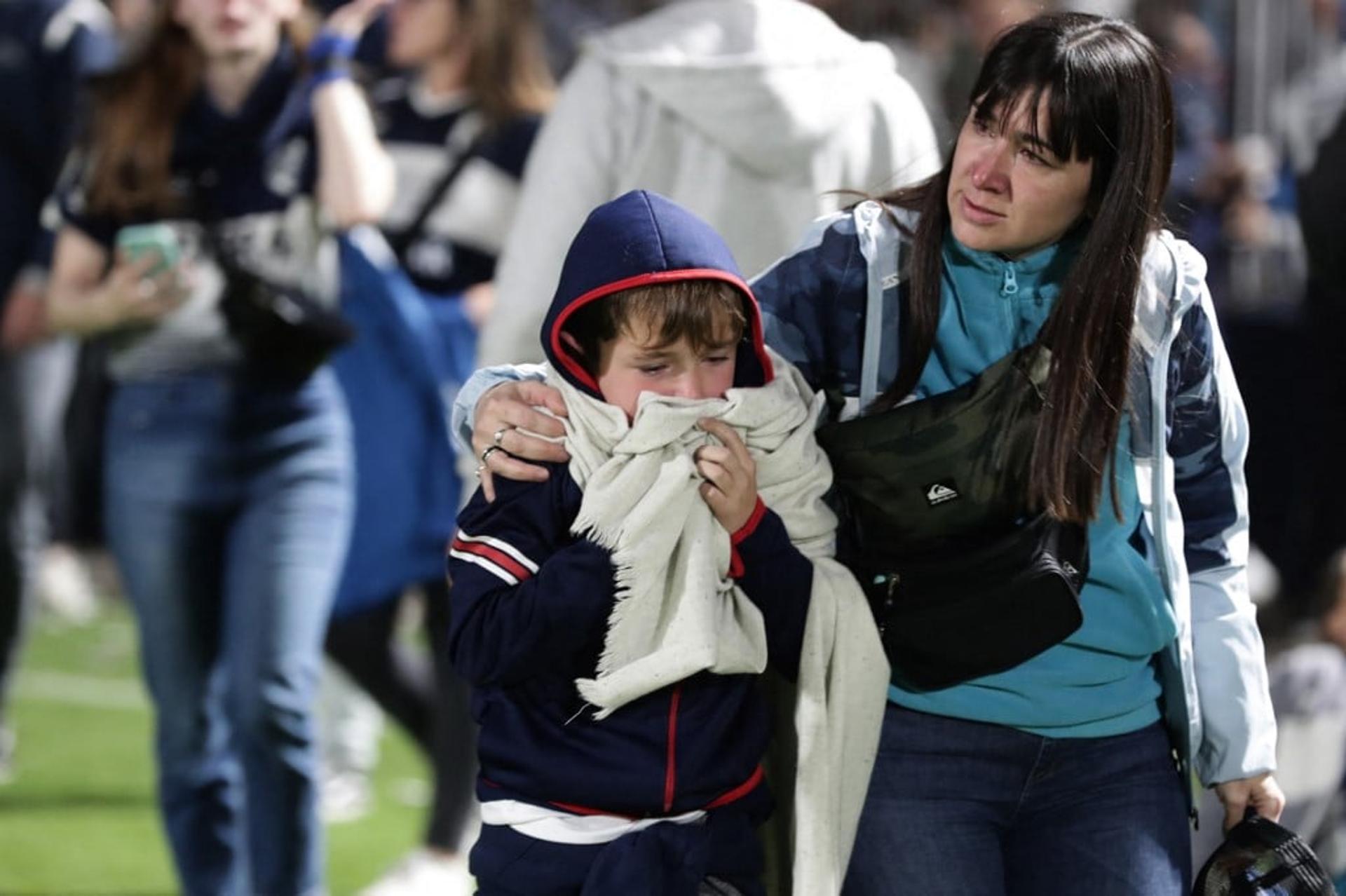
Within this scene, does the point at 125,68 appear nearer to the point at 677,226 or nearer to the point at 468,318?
the point at 468,318

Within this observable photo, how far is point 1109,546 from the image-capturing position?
2.89 metres

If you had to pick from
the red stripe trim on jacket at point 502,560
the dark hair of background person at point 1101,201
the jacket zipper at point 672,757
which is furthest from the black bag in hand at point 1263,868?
the red stripe trim on jacket at point 502,560

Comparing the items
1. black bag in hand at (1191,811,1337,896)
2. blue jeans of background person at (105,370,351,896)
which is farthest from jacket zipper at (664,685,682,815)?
blue jeans of background person at (105,370,351,896)

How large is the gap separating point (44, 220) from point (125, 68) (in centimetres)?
178

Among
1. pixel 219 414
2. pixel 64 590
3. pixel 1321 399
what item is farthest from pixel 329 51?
pixel 64 590

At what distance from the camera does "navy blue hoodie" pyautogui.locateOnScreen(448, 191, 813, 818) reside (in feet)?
8.72

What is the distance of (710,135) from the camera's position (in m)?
3.84

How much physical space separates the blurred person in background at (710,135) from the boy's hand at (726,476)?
111cm

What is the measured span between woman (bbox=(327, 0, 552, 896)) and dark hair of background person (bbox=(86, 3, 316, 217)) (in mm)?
892

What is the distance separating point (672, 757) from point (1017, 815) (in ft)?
1.69

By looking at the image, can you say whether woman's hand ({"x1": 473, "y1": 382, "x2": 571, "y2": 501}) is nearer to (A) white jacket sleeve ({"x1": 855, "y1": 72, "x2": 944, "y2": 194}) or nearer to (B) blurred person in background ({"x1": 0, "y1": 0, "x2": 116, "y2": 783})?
(A) white jacket sleeve ({"x1": 855, "y1": 72, "x2": 944, "y2": 194})

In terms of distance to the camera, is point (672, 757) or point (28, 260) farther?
point (28, 260)

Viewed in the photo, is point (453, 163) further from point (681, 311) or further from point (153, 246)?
point (681, 311)

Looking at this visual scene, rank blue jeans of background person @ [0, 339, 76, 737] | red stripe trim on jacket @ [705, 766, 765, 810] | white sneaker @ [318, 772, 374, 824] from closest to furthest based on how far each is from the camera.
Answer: red stripe trim on jacket @ [705, 766, 765, 810], white sneaker @ [318, 772, 374, 824], blue jeans of background person @ [0, 339, 76, 737]
